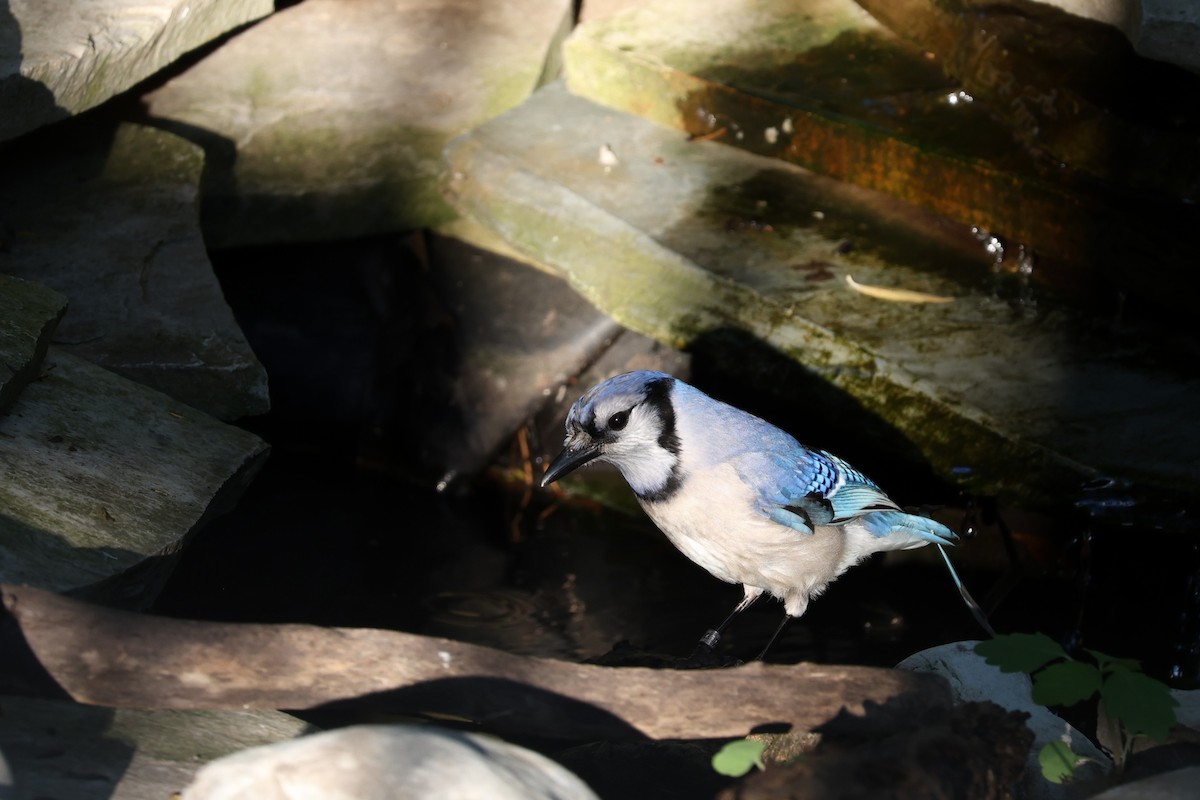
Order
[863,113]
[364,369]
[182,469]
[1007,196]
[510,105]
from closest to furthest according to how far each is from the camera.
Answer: [182,469] → [1007,196] → [863,113] → [364,369] → [510,105]

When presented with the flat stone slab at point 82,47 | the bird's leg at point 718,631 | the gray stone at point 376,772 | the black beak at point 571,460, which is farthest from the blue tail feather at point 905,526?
the flat stone slab at point 82,47

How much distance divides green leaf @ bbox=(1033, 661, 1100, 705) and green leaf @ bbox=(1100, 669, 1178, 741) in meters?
0.03

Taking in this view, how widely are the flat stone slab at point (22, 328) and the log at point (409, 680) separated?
0.85m

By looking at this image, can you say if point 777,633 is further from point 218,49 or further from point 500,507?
point 218,49

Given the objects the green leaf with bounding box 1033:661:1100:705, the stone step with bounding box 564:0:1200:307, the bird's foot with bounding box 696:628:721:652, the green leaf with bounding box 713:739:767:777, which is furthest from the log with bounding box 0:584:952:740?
the stone step with bounding box 564:0:1200:307

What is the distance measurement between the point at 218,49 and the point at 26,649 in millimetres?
3379

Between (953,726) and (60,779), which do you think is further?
(953,726)

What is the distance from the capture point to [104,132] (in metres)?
4.69

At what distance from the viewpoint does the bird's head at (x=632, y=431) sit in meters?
3.24

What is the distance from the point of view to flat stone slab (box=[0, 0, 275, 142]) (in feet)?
13.2

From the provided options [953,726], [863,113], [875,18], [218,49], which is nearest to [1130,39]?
[863,113]

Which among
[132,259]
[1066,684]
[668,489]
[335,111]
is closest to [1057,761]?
[1066,684]

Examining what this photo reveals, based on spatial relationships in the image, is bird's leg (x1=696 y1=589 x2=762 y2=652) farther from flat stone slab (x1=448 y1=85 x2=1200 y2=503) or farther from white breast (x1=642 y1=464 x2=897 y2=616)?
flat stone slab (x1=448 y1=85 x2=1200 y2=503)

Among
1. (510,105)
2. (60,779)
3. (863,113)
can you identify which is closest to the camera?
(60,779)
